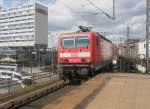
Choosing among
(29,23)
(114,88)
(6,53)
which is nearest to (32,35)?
(29,23)

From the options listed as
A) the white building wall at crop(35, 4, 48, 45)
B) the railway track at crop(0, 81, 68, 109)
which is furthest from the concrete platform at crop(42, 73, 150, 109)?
the white building wall at crop(35, 4, 48, 45)

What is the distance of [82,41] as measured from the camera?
20.4m

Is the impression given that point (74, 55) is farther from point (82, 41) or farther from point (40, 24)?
point (40, 24)

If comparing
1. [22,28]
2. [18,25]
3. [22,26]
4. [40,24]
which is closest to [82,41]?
[22,26]

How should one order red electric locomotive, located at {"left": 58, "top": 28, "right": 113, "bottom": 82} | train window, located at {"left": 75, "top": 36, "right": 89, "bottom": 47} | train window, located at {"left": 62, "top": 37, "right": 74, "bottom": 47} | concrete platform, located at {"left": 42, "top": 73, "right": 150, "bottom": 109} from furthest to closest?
train window, located at {"left": 62, "top": 37, "right": 74, "bottom": 47}
train window, located at {"left": 75, "top": 36, "right": 89, "bottom": 47}
red electric locomotive, located at {"left": 58, "top": 28, "right": 113, "bottom": 82}
concrete platform, located at {"left": 42, "top": 73, "right": 150, "bottom": 109}

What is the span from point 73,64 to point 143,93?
7264mm

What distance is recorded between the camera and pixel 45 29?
123 metres

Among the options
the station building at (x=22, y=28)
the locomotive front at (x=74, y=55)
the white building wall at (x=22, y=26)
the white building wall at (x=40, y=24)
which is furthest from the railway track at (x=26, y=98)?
the white building wall at (x=40, y=24)

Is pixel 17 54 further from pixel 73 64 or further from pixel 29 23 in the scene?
pixel 73 64

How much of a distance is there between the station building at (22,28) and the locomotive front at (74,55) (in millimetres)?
87196

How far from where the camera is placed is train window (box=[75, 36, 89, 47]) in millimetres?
20270

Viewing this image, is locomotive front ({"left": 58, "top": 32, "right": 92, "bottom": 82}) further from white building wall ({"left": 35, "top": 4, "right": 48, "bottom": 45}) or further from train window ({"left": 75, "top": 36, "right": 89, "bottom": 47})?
white building wall ({"left": 35, "top": 4, "right": 48, "bottom": 45})

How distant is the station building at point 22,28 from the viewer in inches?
4320

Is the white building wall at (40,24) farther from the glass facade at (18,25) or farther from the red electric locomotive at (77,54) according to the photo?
the red electric locomotive at (77,54)
